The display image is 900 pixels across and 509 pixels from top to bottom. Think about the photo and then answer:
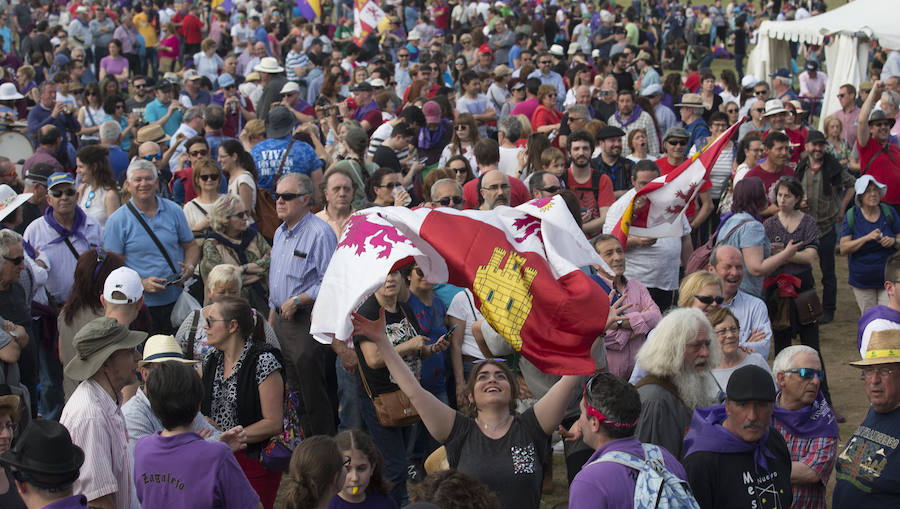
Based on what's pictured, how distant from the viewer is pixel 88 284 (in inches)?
241

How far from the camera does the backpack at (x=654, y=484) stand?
12.0 feet

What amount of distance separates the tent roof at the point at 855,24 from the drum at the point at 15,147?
12908mm

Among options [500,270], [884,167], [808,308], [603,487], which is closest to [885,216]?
[808,308]

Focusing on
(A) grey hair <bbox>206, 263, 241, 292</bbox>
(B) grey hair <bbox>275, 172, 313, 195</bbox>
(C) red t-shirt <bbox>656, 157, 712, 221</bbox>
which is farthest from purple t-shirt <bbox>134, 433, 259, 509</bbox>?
(C) red t-shirt <bbox>656, 157, 712, 221</bbox>

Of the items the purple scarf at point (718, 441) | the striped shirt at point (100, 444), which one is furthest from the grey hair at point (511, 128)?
the striped shirt at point (100, 444)

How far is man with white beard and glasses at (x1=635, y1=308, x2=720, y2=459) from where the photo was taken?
4.68 metres

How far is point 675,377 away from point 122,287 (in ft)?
9.94

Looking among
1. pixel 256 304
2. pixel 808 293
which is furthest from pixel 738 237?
pixel 256 304

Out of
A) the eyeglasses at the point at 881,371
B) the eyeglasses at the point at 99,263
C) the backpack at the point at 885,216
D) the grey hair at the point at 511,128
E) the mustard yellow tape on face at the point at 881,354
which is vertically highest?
the eyeglasses at the point at 99,263

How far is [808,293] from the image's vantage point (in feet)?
25.0

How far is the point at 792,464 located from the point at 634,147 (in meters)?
5.45

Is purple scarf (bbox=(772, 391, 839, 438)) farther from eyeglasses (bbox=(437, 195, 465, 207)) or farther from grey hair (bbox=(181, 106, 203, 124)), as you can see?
grey hair (bbox=(181, 106, 203, 124))

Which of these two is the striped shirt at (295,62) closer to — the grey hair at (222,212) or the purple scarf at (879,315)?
the grey hair at (222,212)

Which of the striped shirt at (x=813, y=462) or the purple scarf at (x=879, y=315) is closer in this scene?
the striped shirt at (x=813, y=462)
